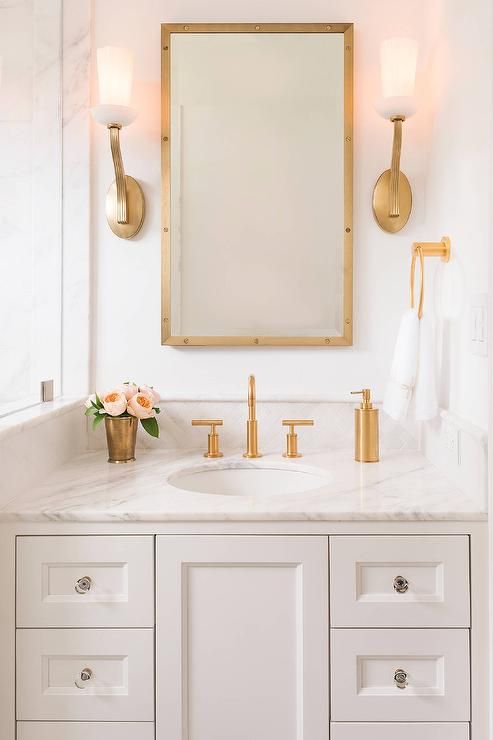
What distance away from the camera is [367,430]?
169cm

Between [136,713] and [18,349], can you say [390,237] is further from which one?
[136,713]

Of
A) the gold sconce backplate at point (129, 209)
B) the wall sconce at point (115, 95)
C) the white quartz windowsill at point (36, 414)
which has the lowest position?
the white quartz windowsill at point (36, 414)

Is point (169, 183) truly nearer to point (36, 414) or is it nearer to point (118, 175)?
point (118, 175)

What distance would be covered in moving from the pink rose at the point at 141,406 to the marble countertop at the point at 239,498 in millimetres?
137

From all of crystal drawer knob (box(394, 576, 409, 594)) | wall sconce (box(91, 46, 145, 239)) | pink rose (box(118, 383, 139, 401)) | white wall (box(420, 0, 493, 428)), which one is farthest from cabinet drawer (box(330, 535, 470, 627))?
wall sconce (box(91, 46, 145, 239))

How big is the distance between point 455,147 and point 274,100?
57 cm

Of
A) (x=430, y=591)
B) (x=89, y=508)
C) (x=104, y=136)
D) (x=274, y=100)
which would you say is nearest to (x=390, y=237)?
(x=274, y=100)

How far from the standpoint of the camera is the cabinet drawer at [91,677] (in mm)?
1262

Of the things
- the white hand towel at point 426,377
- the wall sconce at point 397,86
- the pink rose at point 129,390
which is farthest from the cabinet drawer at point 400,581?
the wall sconce at point 397,86

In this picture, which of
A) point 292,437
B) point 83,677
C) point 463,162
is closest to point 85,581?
point 83,677

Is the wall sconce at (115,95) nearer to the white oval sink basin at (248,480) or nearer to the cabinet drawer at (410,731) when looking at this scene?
the white oval sink basin at (248,480)

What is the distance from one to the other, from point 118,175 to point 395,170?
774 mm

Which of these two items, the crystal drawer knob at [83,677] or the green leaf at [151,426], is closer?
the crystal drawer knob at [83,677]

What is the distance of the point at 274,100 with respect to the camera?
1.86 meters
